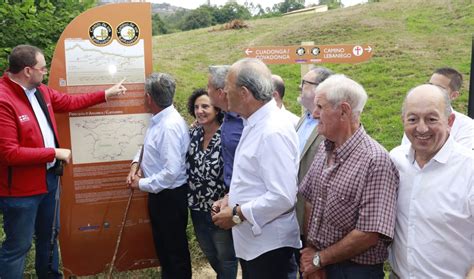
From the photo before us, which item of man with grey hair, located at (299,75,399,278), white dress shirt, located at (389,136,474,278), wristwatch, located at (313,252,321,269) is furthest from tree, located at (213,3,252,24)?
white dress shirt, located at (389,136,474,278)

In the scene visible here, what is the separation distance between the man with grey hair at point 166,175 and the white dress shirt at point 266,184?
1.00 meters

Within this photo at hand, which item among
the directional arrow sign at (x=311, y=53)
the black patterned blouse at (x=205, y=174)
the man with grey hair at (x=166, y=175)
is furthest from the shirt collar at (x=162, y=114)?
the directional arrow sign at (x=311, y=53)

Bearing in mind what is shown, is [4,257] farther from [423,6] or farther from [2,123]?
[423,6]

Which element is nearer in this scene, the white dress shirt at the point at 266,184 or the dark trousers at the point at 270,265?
the white dress shirt at the point at 266,184

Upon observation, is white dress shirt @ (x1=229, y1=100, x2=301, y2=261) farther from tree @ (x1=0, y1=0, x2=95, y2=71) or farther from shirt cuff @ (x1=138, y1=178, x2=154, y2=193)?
tree @ (x1=0, y1=0, x2=95, y2=71)

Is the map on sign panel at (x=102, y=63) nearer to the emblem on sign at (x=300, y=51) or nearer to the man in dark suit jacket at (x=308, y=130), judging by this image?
the man in dark suit jacket at (x=308, y=130)

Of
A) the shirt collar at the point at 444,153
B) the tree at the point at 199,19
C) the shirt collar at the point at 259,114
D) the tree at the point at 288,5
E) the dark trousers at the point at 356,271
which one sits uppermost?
the tree at the point at 288,5

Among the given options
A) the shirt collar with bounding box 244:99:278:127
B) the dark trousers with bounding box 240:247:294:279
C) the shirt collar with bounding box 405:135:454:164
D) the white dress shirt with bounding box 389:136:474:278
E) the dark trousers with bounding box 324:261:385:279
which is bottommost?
the dark trousers with bounding box 240:247:294:279

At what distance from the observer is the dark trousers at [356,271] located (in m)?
2.13

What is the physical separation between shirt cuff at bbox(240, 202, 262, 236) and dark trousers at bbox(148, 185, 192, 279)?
1.22m

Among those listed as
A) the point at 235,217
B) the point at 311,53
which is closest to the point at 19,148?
the point at 235,217

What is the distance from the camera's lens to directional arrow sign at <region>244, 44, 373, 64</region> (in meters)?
5.24

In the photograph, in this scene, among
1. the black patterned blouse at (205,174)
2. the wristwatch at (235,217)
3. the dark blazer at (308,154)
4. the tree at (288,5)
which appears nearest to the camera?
the wristwatch at (235,217)

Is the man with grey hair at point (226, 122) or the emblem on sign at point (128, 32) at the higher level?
the emblem on sign at point (128, 32)
